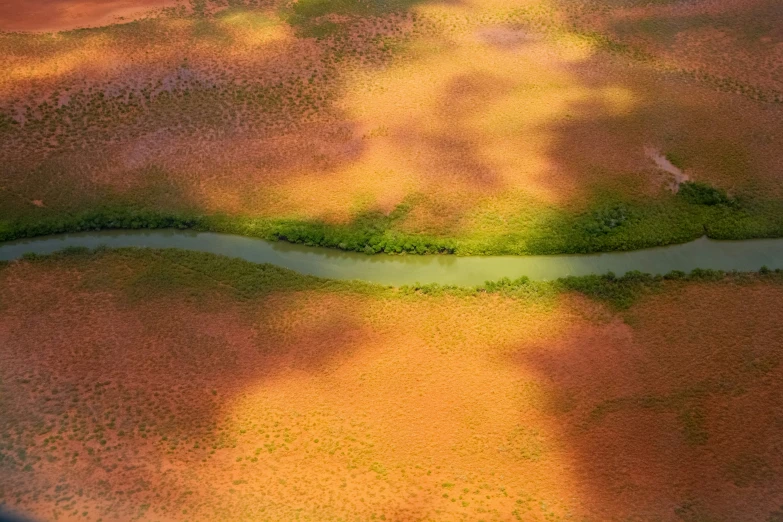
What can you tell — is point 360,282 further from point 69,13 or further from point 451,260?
point 69,13

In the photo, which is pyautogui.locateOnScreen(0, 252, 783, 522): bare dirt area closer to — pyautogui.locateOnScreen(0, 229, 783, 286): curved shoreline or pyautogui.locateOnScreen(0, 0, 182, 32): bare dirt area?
pyautogui.locateOnScreen(0, 229, 783, 286): curved shoreline

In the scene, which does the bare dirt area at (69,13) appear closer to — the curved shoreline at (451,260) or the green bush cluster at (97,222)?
the green bush cluster at (97,222)

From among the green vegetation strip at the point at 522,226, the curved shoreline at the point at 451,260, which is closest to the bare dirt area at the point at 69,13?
the green vegetation strip at the point at 522,226

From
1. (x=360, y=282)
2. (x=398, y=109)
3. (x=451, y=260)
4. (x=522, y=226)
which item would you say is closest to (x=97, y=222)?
(x=360, y=282)

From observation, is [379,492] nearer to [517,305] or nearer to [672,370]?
Result: [517,305]

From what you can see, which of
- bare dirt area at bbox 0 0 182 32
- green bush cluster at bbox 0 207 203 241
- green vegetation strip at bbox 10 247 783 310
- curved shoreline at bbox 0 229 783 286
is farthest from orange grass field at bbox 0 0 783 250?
green vegetation strip at bbox 10 247 783 310

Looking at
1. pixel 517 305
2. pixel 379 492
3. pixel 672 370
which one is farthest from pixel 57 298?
pixel 672 370
